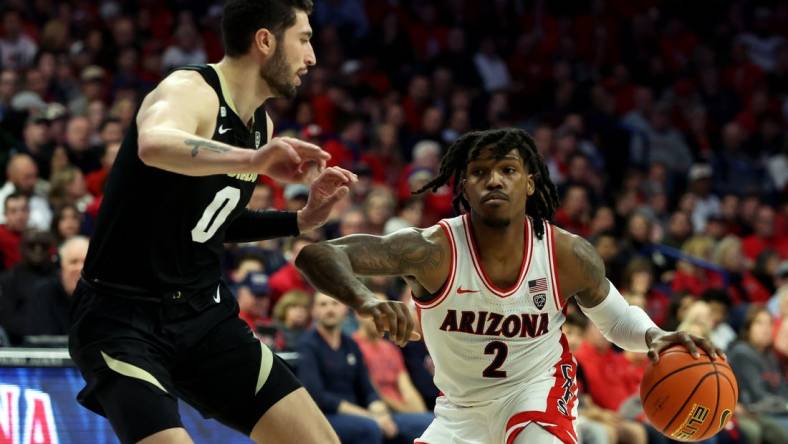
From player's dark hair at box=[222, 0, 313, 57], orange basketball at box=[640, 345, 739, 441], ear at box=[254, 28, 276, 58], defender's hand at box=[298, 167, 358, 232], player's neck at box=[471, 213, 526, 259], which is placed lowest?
orange basketball at box=[640, 345, 739, 441]

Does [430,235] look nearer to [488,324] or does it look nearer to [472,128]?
[488,324]

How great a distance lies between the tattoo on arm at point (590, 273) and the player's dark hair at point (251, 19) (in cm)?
158

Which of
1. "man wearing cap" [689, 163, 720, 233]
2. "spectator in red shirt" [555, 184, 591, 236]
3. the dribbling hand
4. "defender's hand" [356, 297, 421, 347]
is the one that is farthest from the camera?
"man wearing cap" [689, 163, 720, 233]

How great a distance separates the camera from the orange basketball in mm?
4863

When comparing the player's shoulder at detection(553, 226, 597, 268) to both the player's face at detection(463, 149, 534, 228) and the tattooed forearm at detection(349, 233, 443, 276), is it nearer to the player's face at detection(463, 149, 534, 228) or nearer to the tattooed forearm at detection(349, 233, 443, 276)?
the player's face at detection(463, 149, 534, 228)

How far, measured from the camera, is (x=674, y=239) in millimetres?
13070

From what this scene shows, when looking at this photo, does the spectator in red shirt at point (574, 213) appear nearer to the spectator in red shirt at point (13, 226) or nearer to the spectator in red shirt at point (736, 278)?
Result: the spectator in red shirt at point (736, 278)

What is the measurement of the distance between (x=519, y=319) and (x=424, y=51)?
36.2 ft

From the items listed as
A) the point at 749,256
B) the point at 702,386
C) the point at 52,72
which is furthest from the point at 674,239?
the point at 702,386

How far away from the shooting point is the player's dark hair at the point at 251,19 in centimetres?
421

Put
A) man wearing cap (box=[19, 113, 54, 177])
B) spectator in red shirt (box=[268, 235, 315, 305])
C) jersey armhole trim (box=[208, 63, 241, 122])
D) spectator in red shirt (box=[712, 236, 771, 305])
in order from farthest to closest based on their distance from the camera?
spectator in red shirt (box=[712, 236, 771, 305])
man wearing cap (box=[19, 113, 54, 177])
spectator in red shirt (box=[268, 235, 315, 305])
jersey armhole trim (box=[208, 63, 241, 122])

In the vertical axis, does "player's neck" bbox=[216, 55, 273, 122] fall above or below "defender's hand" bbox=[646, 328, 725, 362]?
above

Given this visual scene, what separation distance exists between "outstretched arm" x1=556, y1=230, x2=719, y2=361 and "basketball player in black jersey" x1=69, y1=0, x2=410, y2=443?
3.81 ft

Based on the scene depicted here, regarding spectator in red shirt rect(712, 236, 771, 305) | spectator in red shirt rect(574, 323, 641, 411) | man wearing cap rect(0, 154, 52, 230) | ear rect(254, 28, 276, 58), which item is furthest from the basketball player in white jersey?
spectator in red shirt rect(712, 236, 771, 305)
